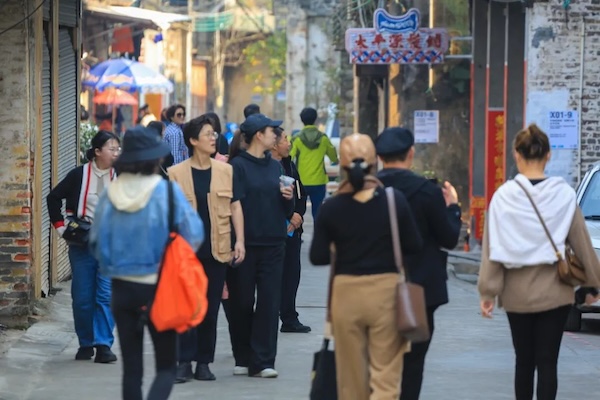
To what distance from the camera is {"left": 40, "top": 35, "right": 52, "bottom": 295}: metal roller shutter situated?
1356 cm

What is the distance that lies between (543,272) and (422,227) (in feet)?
2.37

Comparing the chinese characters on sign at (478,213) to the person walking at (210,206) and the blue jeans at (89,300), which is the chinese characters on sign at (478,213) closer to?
the blue jeans at (89,300)

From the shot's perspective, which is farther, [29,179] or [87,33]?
[87,33]

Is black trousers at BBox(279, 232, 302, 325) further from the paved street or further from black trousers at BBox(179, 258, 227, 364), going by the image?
black trousers at BBox(179, 258, 227, 364)

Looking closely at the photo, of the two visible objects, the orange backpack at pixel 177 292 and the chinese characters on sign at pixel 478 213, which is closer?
the orange backpack at pixel 177 292

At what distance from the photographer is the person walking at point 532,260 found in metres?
7.69

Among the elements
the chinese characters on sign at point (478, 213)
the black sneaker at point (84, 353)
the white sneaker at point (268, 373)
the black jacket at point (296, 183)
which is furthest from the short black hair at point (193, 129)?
the chinese characters on sign at point (478, 213)

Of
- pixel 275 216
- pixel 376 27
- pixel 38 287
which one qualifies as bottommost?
pixel 38 287

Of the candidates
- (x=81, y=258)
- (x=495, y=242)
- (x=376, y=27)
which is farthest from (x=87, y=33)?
(x=495, y=242)

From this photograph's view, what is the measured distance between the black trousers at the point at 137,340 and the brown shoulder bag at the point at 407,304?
117 cm

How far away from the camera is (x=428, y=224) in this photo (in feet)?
25.0

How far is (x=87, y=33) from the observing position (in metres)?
31.8

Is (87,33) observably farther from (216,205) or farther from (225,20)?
(225,20)

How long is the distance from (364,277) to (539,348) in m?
1.20
